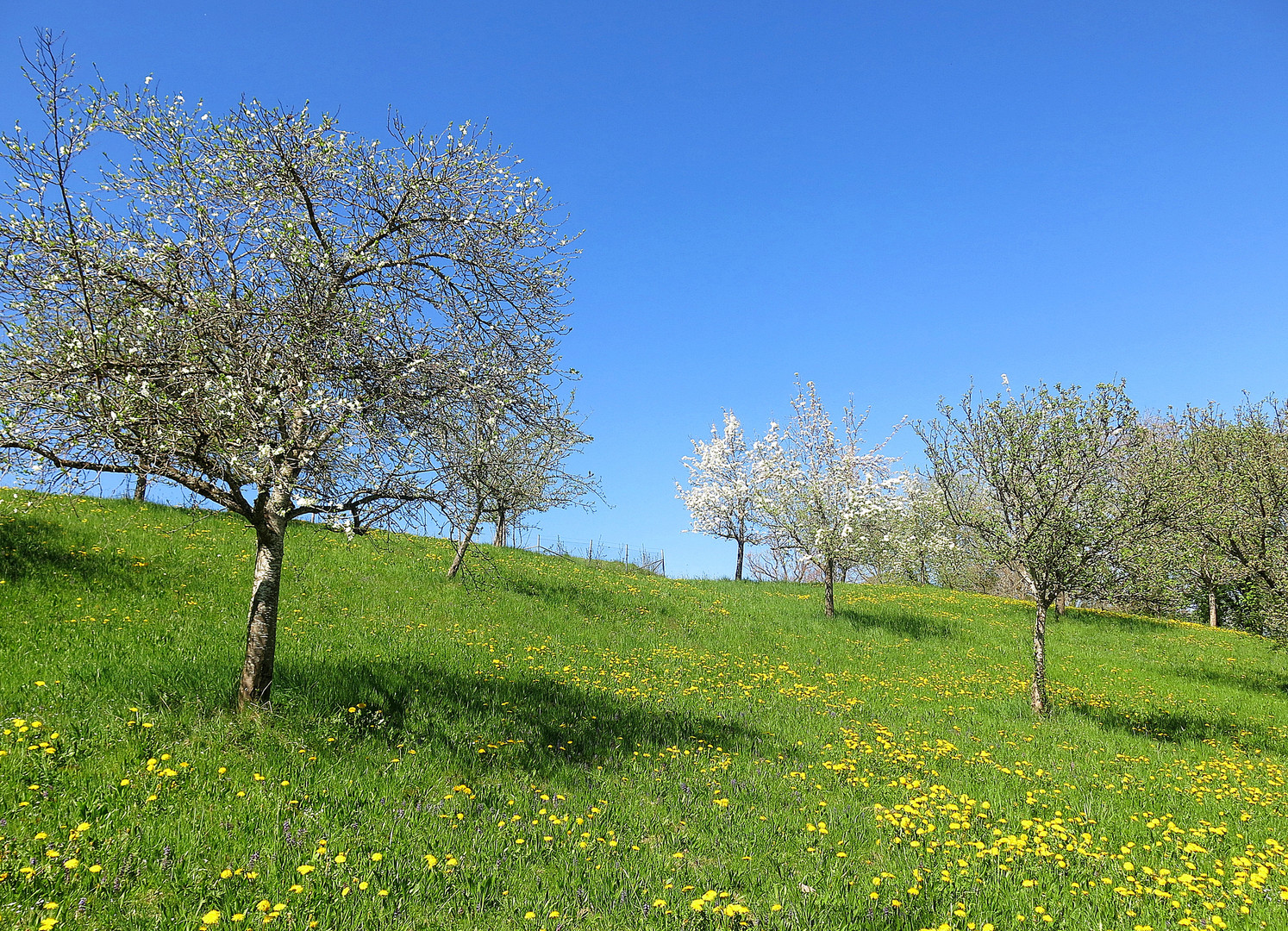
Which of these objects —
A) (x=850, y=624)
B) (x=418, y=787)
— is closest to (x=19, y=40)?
(x=418, y=787)

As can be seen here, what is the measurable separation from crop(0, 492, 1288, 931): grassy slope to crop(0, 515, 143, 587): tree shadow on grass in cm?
11

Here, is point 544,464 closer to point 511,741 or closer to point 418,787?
point 511,741

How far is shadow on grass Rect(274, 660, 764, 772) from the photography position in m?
8.87

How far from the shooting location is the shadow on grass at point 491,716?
8.87 metres

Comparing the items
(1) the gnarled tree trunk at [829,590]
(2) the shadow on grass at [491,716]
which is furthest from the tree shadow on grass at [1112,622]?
(2) the shadow on grass at [491,716]

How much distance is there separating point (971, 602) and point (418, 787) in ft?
93.7

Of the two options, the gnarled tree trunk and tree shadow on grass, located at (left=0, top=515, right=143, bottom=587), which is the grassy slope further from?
the gnarled tree trunk

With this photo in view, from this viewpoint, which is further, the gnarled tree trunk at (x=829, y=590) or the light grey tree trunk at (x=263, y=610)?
the gnarled tree trunk at (x=829, y=590)

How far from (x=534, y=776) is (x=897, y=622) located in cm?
1957

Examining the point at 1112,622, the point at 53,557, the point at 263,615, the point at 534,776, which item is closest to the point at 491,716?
the point at 534,776

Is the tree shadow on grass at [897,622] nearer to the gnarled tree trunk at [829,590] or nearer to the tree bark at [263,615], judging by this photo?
the gnarled tree trunk at [829,590]

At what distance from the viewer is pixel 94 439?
283 inches

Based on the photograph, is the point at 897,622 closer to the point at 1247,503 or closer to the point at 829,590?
the point at 829,590

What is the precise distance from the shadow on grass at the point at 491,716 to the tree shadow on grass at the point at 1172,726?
10073 mm
